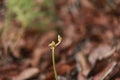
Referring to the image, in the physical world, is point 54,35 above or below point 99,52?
above

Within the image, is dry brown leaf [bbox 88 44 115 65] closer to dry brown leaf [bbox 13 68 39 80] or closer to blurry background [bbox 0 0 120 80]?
blurry background [bbox 0 0 120 80]

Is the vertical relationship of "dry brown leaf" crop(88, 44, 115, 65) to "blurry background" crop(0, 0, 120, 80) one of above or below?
below

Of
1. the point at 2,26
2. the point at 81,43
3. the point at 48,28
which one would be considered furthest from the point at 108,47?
the point at 2,26

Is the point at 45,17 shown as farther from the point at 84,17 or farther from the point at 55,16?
the point at 84,17

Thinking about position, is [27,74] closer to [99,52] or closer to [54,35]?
[99,52]

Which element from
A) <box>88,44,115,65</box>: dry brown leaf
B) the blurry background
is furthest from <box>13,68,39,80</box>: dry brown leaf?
<box>88,44,115,65</box>: dry brown leaf

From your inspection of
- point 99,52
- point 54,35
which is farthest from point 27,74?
point 54,35

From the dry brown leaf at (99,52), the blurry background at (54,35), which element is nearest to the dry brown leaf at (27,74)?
the blurry background at (54,35)

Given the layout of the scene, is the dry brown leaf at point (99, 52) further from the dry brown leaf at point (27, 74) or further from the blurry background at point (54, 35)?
the dry brown leaf at point (27, 74)
